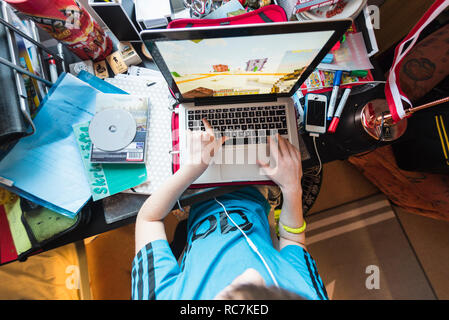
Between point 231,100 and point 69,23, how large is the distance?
519 millimetres

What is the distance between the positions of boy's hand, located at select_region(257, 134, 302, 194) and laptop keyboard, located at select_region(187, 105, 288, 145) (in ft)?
0.12

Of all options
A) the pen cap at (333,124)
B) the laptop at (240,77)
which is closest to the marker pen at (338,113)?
the pen cap at (333,124)

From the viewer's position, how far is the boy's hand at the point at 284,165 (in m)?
0.73

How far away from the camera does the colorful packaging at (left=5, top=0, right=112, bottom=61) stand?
574 millimetres

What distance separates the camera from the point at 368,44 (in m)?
0.81

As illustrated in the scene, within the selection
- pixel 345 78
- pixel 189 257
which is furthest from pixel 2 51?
pixel 345 78

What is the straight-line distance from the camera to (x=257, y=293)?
0.46 m

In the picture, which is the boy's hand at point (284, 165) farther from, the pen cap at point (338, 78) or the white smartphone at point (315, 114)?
the pen cap at point (338, 78)

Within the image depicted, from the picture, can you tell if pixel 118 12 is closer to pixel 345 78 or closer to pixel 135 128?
pixel 135 128

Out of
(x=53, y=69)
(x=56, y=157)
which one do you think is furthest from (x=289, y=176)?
(x=53, y=69)

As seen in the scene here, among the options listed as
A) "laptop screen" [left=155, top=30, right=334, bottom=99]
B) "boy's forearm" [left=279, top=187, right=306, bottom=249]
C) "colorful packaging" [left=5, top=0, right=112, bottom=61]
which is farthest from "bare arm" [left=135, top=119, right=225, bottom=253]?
"colorful packaging" [left=5, top=0, right=112, bottom=61]

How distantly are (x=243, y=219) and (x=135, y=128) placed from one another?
1.52 feet

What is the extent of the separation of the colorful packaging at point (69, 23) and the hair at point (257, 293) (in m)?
0.84

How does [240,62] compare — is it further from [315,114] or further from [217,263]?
[217,263]
